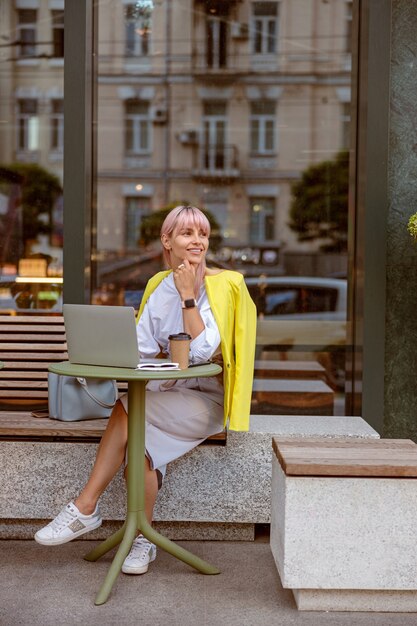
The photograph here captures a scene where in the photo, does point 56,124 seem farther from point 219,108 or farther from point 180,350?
point 180,350

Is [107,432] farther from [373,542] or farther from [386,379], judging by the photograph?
[386,379]

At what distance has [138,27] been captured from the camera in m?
13.5

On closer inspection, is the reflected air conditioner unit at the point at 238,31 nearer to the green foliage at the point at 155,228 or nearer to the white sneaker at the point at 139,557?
the green foliage at the point at 155,228

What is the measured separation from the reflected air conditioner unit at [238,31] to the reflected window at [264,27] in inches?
4.8

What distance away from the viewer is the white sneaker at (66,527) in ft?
10.6

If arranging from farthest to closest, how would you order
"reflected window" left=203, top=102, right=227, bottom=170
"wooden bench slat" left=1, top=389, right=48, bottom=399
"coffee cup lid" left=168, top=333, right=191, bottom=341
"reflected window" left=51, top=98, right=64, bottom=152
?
1. "reflected window" left=203, top=102, right=227, bottom=170
2. "reflected window" left=51, top=98, right=64, bottom=152
3. "wooden bench slat" left=1, top=389, right=48, bottom=399
4. "coffee cup lid" left=168, top=333, right=191, bottom=341

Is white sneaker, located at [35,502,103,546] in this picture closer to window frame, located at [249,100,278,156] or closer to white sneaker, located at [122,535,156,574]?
white sneaker, located at [122,535,156,574]

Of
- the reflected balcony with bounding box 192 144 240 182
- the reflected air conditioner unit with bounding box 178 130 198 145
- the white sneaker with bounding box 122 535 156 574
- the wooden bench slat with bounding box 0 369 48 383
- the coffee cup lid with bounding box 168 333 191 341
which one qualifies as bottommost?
the white sneaker with bounding box 122 535 156 574

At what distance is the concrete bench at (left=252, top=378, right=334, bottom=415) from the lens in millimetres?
5735

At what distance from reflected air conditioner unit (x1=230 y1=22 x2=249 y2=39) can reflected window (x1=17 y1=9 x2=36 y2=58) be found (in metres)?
2.95

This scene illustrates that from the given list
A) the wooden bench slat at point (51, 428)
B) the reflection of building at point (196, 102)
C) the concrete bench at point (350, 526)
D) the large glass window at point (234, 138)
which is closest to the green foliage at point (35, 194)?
the reflection of building at point (196, 102)

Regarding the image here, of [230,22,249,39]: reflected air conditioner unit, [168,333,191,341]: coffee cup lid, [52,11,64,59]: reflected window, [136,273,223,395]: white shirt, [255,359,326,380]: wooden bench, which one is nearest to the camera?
[168,333,191,341]: coffee cup lid

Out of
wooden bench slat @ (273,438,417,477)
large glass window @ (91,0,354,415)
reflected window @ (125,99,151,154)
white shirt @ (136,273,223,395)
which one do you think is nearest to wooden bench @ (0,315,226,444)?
white shirt @ (136,273,223,395)

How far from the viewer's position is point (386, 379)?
4711mm
